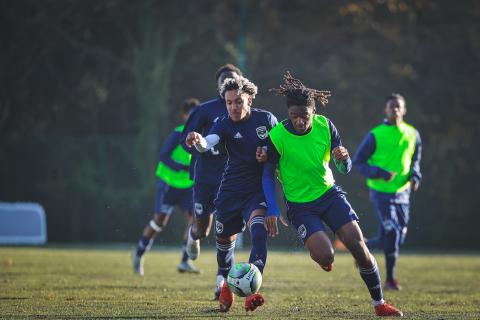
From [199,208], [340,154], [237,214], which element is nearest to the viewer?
[340,154]

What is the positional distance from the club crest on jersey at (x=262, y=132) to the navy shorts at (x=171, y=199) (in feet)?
17.0

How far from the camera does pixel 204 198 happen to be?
32.7 feet

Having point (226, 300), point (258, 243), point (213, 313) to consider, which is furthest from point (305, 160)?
point (213, 313)

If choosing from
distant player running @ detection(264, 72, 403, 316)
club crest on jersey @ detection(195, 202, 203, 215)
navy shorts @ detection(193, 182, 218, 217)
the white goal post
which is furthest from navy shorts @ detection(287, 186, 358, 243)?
the white goal post

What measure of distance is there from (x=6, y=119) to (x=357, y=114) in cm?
1024

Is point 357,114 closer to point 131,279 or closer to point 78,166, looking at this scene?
point 78,166

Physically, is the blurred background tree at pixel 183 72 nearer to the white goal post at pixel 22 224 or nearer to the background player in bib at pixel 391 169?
the white goal post at pixel 22 224

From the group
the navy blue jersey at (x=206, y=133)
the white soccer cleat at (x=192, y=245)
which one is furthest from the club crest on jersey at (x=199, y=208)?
the white soccer cleat at (x=192, y=245)

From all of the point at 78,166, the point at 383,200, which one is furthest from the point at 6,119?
the point at 383,200

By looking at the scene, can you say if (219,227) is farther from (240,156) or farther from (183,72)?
(183,72)

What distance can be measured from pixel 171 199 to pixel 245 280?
5929 mm

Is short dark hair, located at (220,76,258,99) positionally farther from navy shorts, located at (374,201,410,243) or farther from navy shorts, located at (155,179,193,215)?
navy shorts, located at (155,179,193,215)

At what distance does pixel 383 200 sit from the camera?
41.1ft

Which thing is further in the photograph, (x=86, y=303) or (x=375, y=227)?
(x=375, y=227)
